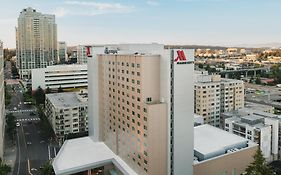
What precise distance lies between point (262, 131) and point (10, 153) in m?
20.1

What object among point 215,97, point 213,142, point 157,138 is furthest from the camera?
point 215,97

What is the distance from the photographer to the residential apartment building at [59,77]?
48166 mm

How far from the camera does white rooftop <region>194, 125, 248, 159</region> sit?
60.6ft

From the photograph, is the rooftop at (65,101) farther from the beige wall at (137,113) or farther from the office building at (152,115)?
the office building at (152,115)

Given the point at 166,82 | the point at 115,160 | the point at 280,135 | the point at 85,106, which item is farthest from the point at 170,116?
the point at 85,106

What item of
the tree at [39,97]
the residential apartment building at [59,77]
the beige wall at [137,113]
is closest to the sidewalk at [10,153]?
the beige wall at [137,113]

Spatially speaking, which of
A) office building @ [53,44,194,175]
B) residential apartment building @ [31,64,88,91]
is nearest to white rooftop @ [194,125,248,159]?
office building @ [53,44,194,175]

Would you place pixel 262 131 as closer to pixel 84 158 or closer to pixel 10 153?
pixel 84 158

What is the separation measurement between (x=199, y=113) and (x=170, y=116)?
15215 mm

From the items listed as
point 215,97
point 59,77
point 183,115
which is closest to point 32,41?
point 59,77

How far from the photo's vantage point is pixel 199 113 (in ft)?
96.1

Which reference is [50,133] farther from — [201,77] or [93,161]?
[201,77]

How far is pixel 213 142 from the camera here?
2006cm

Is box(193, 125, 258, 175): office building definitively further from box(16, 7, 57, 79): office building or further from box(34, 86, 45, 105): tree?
box(16, 7, 57, 79): office building
